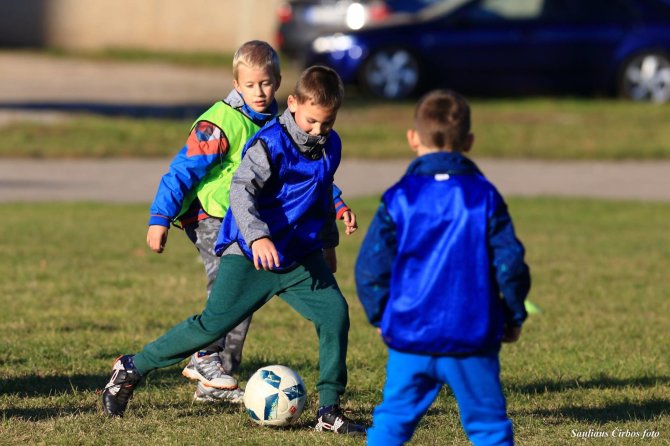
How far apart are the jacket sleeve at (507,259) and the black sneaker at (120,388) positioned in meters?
1.89

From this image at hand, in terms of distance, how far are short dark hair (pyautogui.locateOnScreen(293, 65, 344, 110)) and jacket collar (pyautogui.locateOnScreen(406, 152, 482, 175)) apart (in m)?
0.81

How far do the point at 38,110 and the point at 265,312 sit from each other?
1047cm

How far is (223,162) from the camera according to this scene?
544 centimetres

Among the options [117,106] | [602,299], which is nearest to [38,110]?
[117,106]

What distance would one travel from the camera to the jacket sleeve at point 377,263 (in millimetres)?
4090

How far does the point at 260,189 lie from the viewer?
195 inches

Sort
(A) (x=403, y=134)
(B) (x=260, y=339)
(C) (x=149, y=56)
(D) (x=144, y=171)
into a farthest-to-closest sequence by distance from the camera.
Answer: (C) (x=149, y=56)
(A) (x=403, y=134)
(D) (x=144, y=171)
(B) (x=260, y=339)

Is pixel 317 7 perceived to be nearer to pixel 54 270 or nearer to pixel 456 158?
pixel 54 270

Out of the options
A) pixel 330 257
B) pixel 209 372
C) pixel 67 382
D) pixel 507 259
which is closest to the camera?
pixel 507 259

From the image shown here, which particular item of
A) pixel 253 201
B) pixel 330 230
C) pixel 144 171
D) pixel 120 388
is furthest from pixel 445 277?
pixel 144 171

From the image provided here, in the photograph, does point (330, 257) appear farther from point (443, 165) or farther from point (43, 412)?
point (443, 165)

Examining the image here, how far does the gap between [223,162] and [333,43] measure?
13287mm

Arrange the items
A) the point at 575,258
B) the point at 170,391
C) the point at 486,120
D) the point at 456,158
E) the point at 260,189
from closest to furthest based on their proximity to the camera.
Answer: the point at 456,158
the point at 260,189
the point at 170,391
the point at 575,258
the point at 486,120

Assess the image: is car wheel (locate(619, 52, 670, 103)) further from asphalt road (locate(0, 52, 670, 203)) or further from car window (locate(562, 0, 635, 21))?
asphalt road (locate(0, 52, 670, 203))
